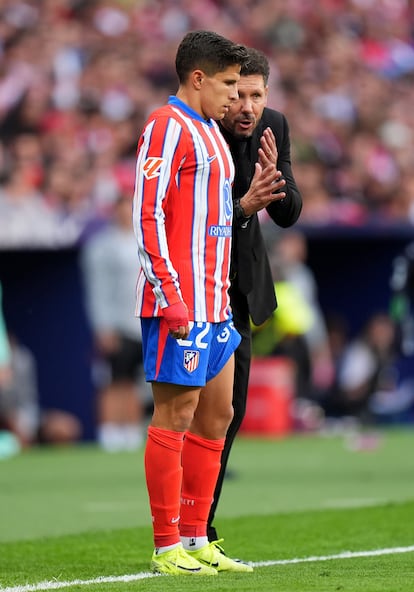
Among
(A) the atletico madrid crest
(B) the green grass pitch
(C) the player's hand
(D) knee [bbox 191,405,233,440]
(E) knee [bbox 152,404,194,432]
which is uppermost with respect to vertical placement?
(C) the player's hand

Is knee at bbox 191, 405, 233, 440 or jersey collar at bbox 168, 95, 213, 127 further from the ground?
jersey collar at bbox 168, 95, 213, 127

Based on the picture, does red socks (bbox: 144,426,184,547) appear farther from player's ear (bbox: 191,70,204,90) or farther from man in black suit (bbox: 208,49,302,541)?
player's ear (bbox: 191,70,204,90)

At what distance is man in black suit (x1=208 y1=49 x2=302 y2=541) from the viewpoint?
5.81m

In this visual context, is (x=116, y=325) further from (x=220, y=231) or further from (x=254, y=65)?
(x=220, y=231)

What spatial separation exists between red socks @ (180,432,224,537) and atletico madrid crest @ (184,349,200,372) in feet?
1.51

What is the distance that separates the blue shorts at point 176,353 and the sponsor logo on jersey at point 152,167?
0.54 meters

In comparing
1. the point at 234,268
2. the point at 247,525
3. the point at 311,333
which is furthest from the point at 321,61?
the point at 234,268

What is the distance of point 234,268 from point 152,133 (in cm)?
89

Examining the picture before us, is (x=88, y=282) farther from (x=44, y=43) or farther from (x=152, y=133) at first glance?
(x=152, y=133)

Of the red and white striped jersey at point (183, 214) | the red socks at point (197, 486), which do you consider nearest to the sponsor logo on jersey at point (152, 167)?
the red and white striped jersey at point (183, 214)

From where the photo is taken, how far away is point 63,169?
535 inches

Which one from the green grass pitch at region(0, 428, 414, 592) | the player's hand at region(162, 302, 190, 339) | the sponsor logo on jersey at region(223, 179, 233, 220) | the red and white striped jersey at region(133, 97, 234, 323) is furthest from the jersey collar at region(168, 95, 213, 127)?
the green grass pitch at region(0, 428, 414, 592)

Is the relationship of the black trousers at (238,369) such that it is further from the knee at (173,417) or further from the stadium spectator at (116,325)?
the stadium spectator at (116,325)

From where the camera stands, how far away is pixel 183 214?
5328mm
